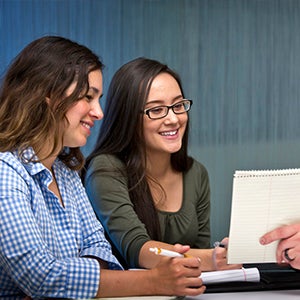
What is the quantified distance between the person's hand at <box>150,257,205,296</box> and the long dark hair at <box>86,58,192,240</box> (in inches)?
29.3

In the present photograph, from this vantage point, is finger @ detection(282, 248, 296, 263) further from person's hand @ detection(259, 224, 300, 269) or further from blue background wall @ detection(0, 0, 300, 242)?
blue background wall @ detection(0, 0, 300, 242)

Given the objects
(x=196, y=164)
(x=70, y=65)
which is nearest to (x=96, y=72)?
(x=70, y=65)

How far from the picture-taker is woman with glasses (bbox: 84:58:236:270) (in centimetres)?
215

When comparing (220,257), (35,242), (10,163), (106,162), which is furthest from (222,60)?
(35,242)

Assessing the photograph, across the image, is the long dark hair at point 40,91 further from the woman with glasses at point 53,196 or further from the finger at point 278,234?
the finger at point 278,234

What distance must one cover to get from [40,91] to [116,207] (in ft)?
1.92

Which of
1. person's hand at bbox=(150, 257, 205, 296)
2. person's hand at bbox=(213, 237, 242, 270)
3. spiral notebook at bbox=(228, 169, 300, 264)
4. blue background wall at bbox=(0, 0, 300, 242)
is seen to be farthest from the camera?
blue background wall at bbox=(0, 0, 300, 242)

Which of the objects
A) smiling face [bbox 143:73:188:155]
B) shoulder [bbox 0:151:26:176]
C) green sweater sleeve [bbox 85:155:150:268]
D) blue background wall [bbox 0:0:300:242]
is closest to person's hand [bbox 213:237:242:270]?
green sweater sleeve [bbox 85:155:150:268]

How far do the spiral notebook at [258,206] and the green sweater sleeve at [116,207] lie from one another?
48 centimetres

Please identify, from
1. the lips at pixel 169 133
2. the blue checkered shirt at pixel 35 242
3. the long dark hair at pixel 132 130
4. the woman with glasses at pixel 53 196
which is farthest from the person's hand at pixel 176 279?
the lips at pixel 169 133

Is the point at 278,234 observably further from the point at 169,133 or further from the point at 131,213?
the point at 169,133

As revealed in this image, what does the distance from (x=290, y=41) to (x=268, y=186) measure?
104 inches

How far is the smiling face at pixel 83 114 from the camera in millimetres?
1668

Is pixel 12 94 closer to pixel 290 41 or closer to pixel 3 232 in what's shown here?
pixel 3 232
